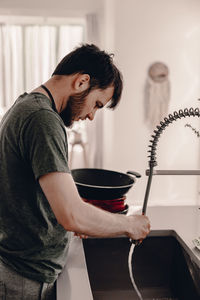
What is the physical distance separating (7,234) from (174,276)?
65 centimetres

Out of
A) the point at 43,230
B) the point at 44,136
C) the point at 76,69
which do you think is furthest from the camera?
the point at 76,69

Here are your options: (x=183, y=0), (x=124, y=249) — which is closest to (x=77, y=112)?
(x=124, y=249)

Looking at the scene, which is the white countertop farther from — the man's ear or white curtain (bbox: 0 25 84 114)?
white curtain (bbox: 0 25 84 114)

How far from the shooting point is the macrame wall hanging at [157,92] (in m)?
3.79

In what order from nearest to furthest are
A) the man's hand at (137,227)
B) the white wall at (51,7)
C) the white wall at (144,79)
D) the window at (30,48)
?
the man's hand at (137,227) → the white wall at (144,79) → the white wall at (51,7) → the window at (30,48)

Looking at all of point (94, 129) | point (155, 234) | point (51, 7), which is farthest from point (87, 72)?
point (51, 7)

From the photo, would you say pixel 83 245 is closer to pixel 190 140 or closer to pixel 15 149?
pixel 15 149

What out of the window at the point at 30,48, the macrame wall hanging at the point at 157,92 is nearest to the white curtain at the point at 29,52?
the window at the point at 30,48

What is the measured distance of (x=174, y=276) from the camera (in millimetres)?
1211

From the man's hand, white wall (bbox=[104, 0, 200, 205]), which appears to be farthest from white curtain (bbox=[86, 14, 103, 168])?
Answer: the man's hand

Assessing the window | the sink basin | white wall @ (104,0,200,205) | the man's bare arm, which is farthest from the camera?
the window

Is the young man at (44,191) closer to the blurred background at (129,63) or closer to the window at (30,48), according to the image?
the blurred background at (129,63)

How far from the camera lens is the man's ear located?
96 centimetres

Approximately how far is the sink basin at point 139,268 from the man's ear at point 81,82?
54cm
